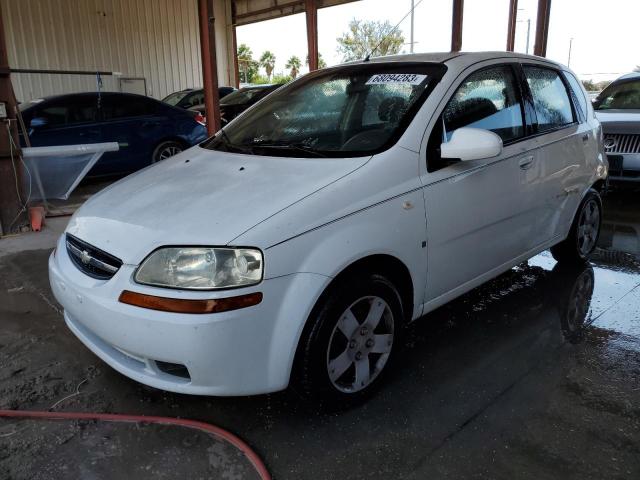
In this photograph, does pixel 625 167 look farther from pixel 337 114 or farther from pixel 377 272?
pixel 377 272

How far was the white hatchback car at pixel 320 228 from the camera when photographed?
6.68ft

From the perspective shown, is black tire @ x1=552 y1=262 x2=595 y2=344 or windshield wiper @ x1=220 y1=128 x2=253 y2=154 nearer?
windshield wiper @ x1=220 y1=128 x2=253 y2=154

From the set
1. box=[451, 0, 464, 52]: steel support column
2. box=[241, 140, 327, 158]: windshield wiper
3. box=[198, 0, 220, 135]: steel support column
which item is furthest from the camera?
box=[451, 0, 464, 52]: steel support column

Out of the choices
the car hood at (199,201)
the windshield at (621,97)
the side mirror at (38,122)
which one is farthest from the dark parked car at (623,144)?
the side mirror at (38,122)

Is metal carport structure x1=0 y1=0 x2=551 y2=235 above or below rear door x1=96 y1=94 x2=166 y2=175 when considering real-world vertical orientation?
above

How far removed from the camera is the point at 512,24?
1453 centimetres

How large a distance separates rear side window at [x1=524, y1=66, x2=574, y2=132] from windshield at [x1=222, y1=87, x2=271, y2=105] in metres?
8.30

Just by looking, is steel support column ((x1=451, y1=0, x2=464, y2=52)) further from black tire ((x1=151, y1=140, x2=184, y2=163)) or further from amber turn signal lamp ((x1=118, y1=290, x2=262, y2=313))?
amber turn signal lamp ((x1=118, y1=290, x2=262, y2=313))

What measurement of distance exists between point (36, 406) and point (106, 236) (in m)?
0.95

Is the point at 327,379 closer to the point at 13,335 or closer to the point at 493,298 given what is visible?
the point at 493,298

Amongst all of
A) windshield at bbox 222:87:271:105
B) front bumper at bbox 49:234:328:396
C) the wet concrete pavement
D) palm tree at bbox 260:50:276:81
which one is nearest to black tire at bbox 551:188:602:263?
the wet concrete pavement

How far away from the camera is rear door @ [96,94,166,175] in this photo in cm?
796

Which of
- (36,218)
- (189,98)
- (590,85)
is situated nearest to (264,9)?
(189,98)

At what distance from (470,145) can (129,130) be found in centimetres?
670
